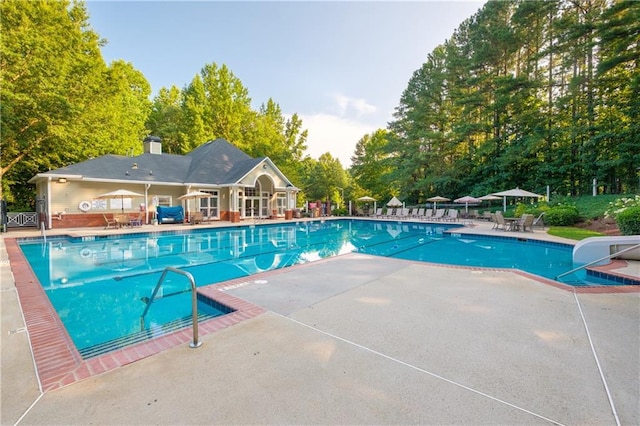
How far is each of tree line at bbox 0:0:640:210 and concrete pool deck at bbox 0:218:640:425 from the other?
18.5 metres

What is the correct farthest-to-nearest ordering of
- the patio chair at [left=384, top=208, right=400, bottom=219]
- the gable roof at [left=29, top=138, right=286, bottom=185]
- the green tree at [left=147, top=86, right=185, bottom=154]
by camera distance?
the green tree at [left=147, top=86, right=185, bottom=154]
the patio chair at [left=384, top=208, right=400, bottom=219]
the gable roof at [left=29, top=138, right=286, bottom=185]

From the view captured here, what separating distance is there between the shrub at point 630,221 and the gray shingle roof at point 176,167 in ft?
64.3

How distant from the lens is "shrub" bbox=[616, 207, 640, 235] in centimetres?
938

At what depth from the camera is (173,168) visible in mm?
21172

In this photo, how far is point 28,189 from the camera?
20.3m

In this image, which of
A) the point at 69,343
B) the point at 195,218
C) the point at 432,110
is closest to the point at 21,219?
the point at 195,218

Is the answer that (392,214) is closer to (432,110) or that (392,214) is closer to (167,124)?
(432,110)

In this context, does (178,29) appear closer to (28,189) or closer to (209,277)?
(209,277)

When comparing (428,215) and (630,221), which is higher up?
(630,221)

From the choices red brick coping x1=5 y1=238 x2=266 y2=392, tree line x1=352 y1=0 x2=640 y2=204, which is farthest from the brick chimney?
tree line x1=352 y1=0 x2=640 y2=204

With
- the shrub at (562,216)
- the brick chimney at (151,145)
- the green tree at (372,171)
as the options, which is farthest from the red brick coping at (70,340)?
the green tree at (372,171)

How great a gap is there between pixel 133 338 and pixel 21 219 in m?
20.5

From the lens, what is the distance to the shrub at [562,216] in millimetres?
14867

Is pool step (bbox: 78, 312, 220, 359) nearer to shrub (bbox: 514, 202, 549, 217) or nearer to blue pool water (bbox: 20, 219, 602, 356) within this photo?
blue pool water (bbox: 20, 219, 602, 356)
